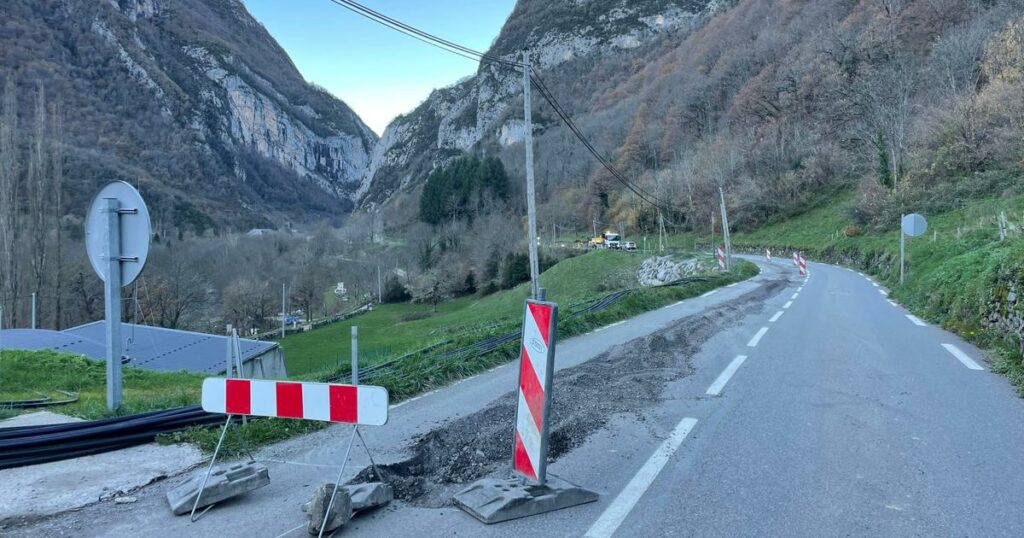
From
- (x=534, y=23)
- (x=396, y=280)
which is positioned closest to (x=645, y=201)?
(x=396, y=280)

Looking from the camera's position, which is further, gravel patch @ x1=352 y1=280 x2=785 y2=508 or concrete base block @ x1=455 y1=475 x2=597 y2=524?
gravel patch @ x1=352 y1=280 x2=785 y2=508

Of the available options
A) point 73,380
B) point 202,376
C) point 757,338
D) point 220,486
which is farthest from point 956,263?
point 73,380

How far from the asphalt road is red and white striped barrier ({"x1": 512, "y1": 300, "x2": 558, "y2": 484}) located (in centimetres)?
37

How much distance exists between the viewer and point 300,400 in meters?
3.74

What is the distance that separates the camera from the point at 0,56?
92.6 m

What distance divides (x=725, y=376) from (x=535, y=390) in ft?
14.0

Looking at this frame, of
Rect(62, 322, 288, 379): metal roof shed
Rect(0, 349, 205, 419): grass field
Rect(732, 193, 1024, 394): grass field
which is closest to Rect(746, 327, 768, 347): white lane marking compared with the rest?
Rect(732, 193, 1024, 394): grass field

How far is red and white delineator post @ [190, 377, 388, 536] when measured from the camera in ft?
11.7

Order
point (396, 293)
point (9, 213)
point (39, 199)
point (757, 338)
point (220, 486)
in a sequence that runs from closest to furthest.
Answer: point (220, 486) → point (757, 338) → point (9, 213) → point (39, 199) → point (396, 293)

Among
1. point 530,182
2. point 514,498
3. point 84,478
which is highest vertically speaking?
point 530,182

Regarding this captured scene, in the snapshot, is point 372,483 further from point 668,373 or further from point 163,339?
point 163,339

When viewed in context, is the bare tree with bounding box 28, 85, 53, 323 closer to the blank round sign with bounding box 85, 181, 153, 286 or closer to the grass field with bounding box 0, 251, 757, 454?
the grass field with bounding box 0, 251, 757, 454

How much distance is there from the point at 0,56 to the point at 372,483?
13108 cm

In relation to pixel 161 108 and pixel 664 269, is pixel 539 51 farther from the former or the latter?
pixel 664 269
